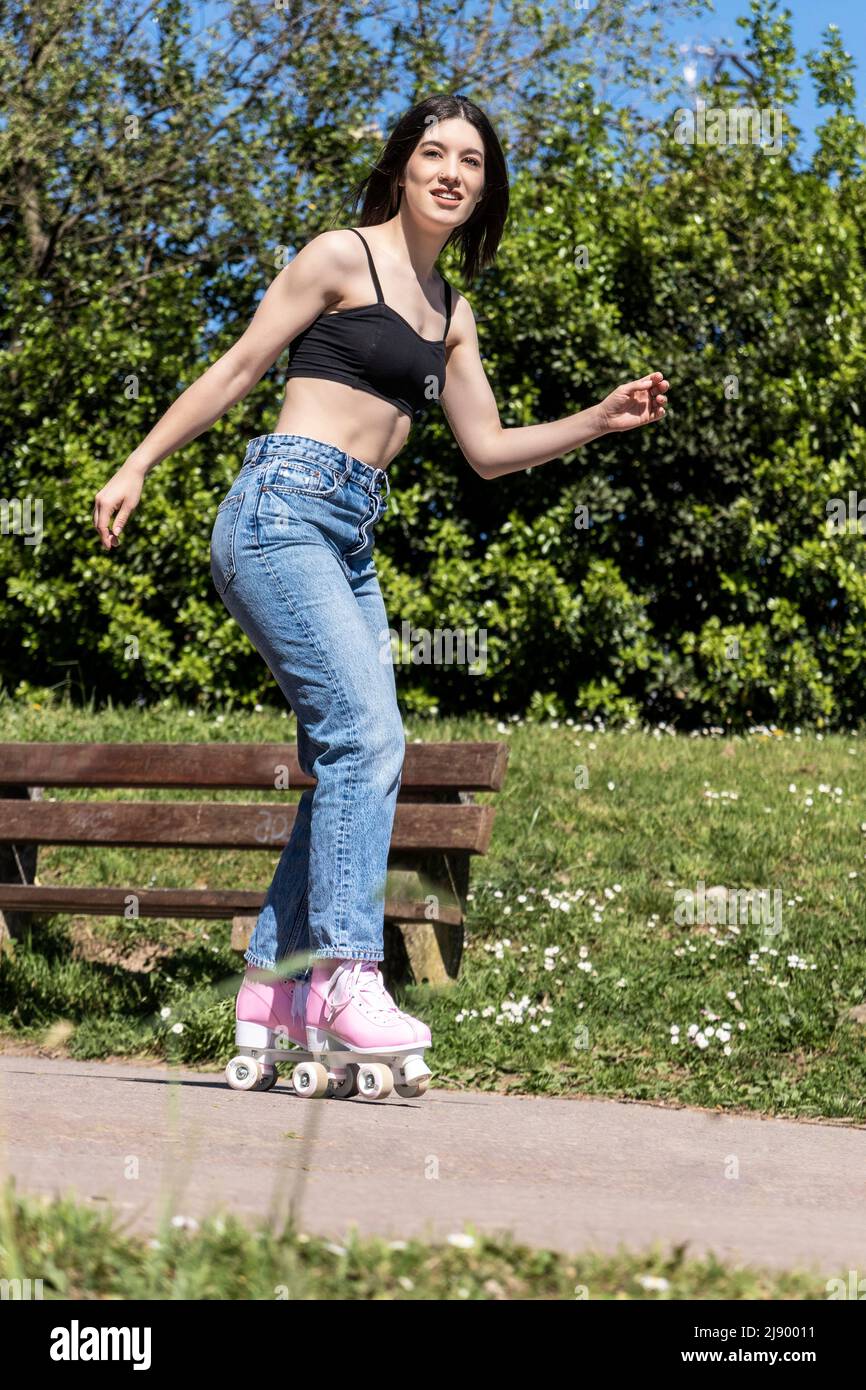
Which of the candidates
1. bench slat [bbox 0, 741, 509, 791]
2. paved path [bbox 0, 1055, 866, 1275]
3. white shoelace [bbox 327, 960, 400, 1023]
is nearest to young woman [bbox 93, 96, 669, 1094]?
white shoelace [bbox 327, 960, 400, 1023]

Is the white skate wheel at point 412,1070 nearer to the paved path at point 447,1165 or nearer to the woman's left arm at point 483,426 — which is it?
the paved path at point 447,1165

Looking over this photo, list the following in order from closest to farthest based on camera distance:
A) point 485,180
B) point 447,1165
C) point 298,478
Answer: point 447,1165, point 298,478, point 485,180

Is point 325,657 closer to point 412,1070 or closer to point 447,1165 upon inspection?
point 412,1070

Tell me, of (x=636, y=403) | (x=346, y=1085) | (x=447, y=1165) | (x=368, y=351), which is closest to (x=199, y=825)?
(x=346, y=1085)

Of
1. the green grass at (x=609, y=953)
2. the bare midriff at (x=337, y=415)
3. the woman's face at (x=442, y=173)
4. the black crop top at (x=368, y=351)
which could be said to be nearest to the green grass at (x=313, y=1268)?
the green grass at (x=609, y=953)

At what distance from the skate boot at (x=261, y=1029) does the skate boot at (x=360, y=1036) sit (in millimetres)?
108

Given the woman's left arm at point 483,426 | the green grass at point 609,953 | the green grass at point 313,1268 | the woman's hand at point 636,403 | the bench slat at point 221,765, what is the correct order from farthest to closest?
the bench slat at point 221,765
the green grass at point 609,953
the woman's left arm at point 483,426
the woman's hand at point 636,403
the green grass at point 313,1268

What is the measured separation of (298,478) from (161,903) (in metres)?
2.03

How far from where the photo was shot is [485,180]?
3.54 metres

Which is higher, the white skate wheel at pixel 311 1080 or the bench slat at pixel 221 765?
the bench slat at pixel 221 765

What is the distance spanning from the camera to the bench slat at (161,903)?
4.64m

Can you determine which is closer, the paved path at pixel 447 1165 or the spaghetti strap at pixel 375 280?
the paved path at pixel 447 1165
